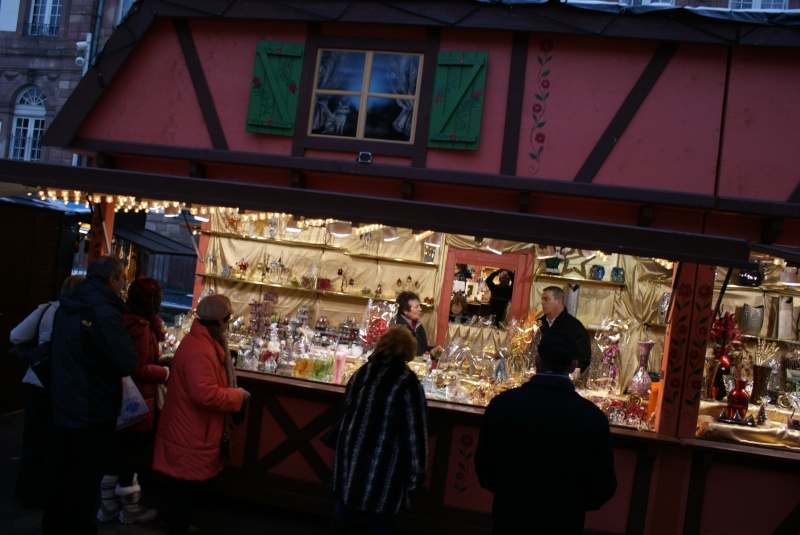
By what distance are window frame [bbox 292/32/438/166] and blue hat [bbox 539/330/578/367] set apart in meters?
3.65

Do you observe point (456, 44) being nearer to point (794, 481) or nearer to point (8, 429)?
point (794, 481)

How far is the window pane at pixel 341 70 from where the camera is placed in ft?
22.0

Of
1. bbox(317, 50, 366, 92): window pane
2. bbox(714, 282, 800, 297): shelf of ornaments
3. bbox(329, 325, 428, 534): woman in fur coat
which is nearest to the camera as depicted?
bbox(329, 325, 428, 534): woman in fur coat

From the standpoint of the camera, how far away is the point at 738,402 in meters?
5.43

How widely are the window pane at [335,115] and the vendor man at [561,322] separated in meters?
2.54

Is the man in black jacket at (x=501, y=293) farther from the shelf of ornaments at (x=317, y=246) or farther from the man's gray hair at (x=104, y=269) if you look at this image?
the man's gray hair at (x=104, y=269)

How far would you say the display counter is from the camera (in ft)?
16.5

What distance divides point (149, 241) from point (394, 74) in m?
5.97

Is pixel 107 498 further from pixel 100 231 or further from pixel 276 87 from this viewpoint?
pixel 276 87

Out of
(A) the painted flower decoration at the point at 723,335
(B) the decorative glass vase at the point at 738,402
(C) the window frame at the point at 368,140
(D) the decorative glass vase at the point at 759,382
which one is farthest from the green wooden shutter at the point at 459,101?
(D) the decorative glass vase at the point at 759,382

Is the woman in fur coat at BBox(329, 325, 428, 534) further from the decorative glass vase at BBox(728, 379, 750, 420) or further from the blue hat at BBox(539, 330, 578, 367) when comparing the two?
the decorative glass vase at BBox(728, 379, 750, 420)

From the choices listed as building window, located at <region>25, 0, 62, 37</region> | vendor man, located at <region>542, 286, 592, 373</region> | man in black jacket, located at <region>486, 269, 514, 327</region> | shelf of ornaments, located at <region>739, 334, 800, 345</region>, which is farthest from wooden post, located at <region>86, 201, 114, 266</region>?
building window, located at <region>25, 0, 62, 37</region>

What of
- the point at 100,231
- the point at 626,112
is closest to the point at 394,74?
the point at 626,112

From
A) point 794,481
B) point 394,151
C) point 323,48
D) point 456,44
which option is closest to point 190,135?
point 323,48
